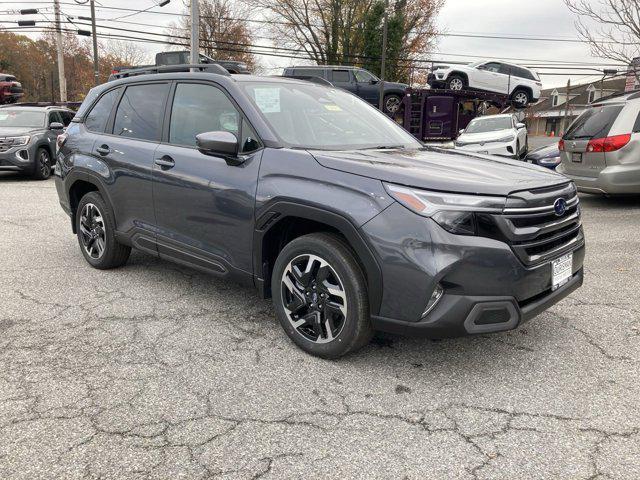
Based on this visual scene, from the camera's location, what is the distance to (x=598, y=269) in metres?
5.23

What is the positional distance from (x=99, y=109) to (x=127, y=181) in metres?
1.10

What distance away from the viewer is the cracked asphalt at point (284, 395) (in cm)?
225

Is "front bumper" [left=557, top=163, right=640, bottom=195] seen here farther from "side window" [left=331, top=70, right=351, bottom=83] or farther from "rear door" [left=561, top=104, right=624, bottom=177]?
"side window" [left=331, top=70, right=351, bottom=83]

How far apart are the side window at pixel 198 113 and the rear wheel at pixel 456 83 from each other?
19401 millimetres

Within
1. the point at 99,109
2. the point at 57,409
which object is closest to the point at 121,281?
the point at 99,109

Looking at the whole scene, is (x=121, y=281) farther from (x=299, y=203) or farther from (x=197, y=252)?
(x=299, y=203)

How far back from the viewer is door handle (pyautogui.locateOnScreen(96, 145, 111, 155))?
461cm

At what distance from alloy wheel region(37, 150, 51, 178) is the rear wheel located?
15.6 m

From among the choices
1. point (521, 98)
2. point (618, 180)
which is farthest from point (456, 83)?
point (618, 180)

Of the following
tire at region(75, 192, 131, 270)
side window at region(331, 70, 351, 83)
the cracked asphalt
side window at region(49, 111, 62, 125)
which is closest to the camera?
the cracked asphalt

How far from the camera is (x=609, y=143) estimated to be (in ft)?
26.0

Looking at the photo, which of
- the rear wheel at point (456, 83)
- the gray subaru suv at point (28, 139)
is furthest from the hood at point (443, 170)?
the rear wheel at point (456, 83)

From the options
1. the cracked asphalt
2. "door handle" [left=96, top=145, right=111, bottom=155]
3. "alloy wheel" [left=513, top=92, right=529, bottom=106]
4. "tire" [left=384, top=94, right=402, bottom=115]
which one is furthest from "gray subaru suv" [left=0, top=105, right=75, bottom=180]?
"alloy wheel" [left=513, top=92, right=529, bottom=106]

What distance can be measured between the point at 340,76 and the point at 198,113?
17453 millimetres
